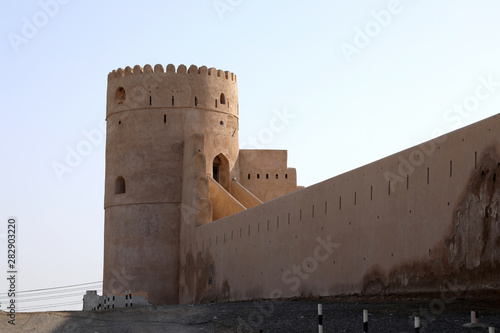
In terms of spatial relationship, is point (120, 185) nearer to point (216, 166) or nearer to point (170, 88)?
point (216, 166)

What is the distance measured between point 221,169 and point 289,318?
18.5 m

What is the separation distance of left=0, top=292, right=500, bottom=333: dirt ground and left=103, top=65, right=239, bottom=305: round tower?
→ 14.1 m

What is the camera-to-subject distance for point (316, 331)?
10586 mm

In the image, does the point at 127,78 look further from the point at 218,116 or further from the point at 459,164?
the point at 459,164

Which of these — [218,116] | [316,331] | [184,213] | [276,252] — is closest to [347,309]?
[316,331]

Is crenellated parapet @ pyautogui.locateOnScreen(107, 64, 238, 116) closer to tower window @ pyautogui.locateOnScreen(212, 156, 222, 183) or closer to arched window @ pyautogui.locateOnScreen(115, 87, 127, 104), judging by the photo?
arched window @ pyautogui.locateOnScreen(115, 87, 127, 104)

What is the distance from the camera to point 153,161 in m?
28.8

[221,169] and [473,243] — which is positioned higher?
[221,169]

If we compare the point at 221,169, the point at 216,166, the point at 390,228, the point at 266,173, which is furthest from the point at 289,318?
the point at 266,173

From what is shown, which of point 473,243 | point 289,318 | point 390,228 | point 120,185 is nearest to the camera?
point 473,243

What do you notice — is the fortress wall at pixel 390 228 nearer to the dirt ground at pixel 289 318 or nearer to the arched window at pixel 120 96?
the dirt ground at pixel 289 318

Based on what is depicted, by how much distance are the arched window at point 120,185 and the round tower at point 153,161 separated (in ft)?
0.12

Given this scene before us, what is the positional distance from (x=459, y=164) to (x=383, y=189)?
2355 millimetres

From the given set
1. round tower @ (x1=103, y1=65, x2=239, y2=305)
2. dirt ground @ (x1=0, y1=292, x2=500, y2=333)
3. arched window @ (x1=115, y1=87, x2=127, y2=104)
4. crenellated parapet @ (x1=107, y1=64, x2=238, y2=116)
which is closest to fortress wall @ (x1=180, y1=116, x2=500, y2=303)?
dirt ground @ (x1=0, y1=292, x2=500, y2=333)
